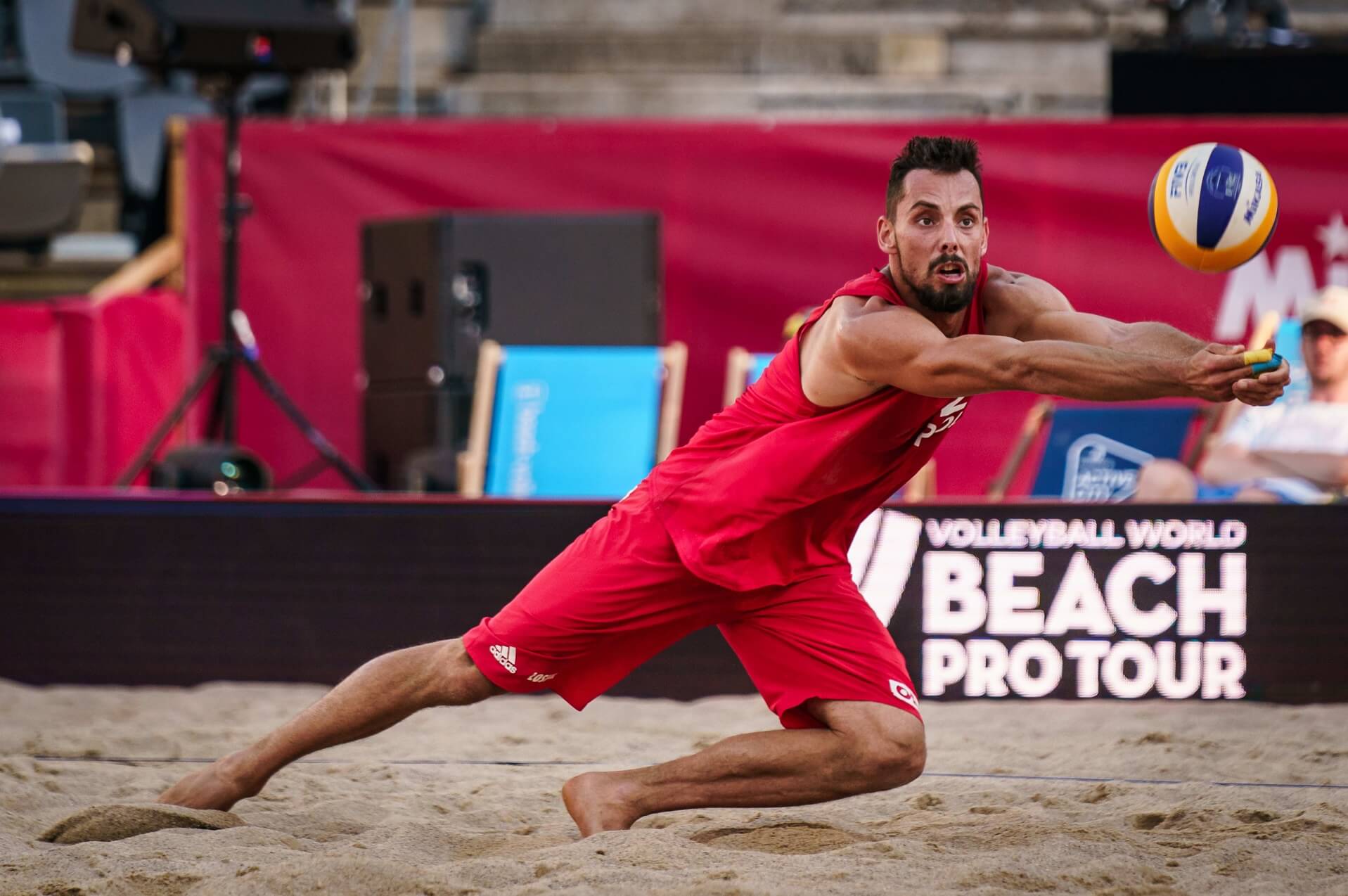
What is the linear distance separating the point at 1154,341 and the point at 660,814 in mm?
1643

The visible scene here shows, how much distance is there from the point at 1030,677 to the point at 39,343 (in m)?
5.21

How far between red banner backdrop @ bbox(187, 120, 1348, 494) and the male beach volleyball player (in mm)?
4288

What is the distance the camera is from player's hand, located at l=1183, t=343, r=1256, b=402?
2.79m

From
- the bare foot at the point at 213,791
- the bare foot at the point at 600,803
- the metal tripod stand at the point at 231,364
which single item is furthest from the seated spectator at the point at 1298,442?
the bare foot at the point at 213,791

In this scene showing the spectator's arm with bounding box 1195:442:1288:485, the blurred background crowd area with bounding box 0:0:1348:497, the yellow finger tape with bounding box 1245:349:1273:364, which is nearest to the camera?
the yellow finger tape with bounding box 1245:349:1273:364

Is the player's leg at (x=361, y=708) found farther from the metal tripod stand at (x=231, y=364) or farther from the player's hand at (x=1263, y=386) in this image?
the metal tripod stand at (x=231, y=364)

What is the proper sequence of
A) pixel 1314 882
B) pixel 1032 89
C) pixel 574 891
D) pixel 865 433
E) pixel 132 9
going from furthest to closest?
pixel 1032 89 < pixel 132 9 < pixel 865 433 < pixel 1314 882 < pixel 574 891

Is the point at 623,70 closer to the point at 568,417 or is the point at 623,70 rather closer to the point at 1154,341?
the point at 568,417

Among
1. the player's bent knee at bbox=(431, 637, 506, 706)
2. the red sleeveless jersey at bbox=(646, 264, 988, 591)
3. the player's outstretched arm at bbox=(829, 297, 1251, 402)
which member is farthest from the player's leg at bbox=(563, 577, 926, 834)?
the player's outstretched arm at bbox=(829, 297, 1251, 402)

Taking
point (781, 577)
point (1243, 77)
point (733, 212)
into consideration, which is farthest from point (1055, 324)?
point (1243, 77)

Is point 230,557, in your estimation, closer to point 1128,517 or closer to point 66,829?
point 66,829

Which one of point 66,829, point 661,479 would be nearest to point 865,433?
point 661,479

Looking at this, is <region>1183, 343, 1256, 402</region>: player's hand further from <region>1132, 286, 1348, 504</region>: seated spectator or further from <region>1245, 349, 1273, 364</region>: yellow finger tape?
<region>1132, 286, 1348, 504</region>: seated spectator

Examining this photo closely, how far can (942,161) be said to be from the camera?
10.9 ft
